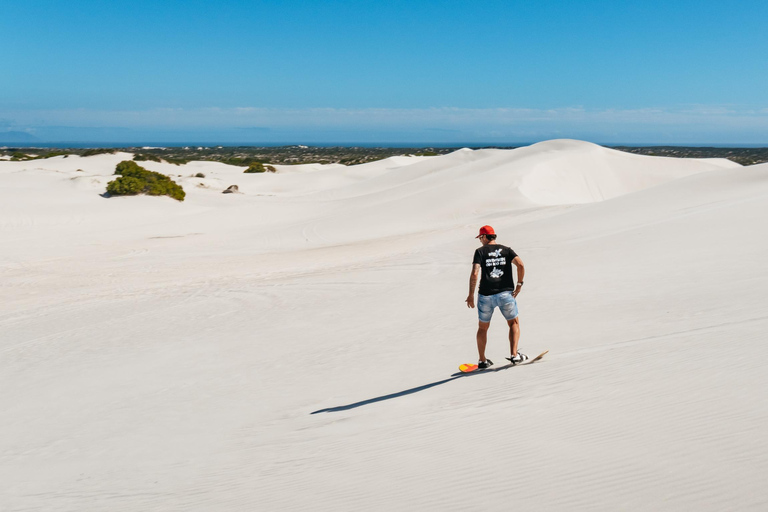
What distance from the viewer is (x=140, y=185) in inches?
1179

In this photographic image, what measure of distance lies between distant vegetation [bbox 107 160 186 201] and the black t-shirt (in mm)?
26718

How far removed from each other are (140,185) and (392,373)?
25.8m

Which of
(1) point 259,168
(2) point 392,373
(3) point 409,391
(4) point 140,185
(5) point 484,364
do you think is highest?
(1) point 259,168

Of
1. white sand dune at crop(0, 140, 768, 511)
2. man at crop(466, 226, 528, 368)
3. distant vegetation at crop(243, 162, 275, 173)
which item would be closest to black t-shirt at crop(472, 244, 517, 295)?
man at crop(466, 226, 528, 368)

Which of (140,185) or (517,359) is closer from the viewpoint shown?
(517,359)

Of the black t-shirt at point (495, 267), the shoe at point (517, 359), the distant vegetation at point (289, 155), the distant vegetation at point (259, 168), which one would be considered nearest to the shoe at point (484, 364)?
the shoe at point (517, 359)

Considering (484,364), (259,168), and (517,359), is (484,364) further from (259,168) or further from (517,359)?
(259,168)

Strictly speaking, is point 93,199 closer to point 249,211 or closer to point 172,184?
point 172,184

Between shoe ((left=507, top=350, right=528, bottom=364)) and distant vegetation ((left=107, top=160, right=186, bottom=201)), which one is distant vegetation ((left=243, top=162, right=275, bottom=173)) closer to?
distant vegetation ((left=107, top=160, right=186, bottom=201))

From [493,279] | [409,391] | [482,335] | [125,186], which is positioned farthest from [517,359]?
[125,186]

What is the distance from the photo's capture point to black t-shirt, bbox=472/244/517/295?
639cm

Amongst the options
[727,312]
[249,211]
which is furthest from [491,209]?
[727,312]

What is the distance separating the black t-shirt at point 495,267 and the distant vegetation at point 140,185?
2672 centimetres

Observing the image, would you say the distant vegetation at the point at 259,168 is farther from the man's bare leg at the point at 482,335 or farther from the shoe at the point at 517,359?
the shoe at the point at 517,359
